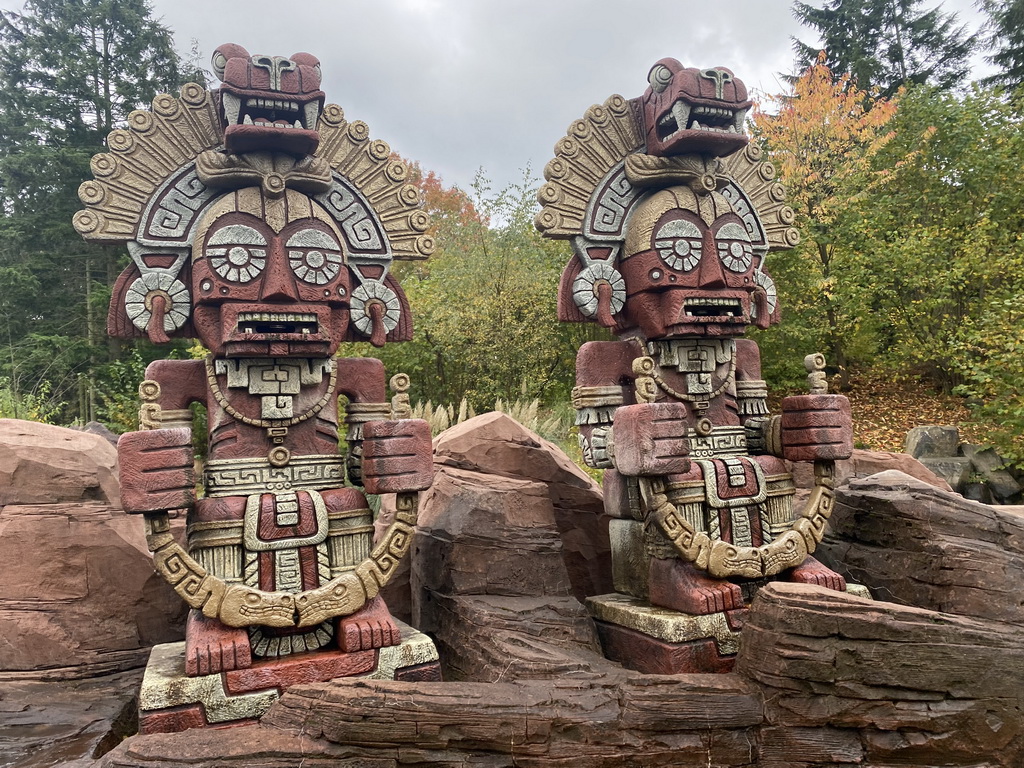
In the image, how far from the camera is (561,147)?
367 cm

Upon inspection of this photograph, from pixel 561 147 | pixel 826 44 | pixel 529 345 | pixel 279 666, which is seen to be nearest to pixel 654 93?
pixel 561 147

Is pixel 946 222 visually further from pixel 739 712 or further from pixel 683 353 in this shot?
pixel 739 712

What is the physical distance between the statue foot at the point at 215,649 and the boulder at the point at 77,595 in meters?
1.02

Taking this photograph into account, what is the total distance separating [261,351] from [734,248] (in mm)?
2315

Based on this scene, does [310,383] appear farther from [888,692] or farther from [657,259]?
[888,692]

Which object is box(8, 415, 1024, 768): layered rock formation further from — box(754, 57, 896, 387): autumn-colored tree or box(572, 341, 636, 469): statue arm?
box(754, 57, 896, 387): autumn-colored tree

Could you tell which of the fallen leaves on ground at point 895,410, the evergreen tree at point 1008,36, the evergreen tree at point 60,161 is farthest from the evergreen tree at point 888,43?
the evergreen tree at point 60,161

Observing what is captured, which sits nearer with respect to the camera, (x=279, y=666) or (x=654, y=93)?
(x=279, y=666)

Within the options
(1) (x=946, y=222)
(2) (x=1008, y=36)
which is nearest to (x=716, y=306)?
(1) (x=946, y=222)

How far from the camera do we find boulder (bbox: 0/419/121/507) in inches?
142

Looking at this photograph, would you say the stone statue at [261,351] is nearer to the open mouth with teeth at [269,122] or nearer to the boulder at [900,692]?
the open mouth with teeth at [269,122]

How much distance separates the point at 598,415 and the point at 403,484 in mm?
1154

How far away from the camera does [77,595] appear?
351cm

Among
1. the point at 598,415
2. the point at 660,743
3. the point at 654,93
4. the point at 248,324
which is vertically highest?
the point at 654,93
